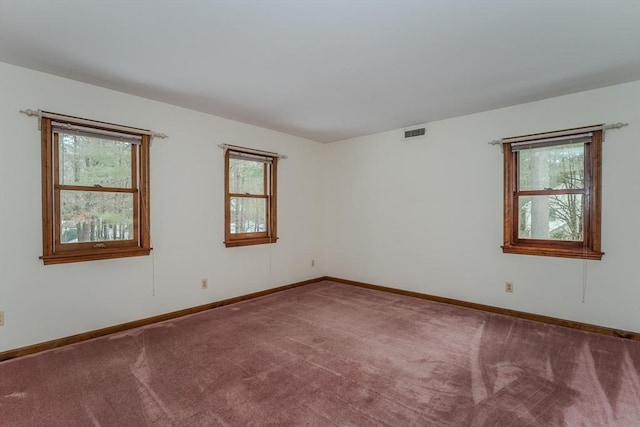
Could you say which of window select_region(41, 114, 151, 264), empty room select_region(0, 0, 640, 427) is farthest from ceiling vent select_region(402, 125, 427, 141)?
window select_region(41, 114, 151, 264)

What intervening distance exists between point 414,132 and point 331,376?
3421 millimetres

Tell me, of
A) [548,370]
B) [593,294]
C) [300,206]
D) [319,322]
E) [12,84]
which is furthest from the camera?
[300,206]

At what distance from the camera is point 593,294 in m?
3.21

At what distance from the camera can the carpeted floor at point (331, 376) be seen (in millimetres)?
1901

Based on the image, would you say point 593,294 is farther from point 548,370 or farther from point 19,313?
point 19,313

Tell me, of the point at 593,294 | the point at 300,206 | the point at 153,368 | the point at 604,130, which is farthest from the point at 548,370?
the point at 300,206

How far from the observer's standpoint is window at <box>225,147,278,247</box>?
4242 millimetres

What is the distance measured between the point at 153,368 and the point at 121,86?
2.62 meters

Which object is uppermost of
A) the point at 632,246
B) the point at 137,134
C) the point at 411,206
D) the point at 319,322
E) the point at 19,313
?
the point at 137,134

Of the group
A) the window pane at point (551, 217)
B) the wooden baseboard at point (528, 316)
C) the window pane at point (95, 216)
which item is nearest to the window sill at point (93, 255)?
the window pane at point (95, 216)

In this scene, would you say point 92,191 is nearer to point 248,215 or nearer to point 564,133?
point 248,215

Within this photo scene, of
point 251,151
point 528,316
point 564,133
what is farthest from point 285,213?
point 564,133

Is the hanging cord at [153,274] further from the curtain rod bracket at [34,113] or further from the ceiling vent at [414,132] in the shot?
the ceiling vent at [414,132]

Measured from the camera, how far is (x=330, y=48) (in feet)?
Answer: 7.72
